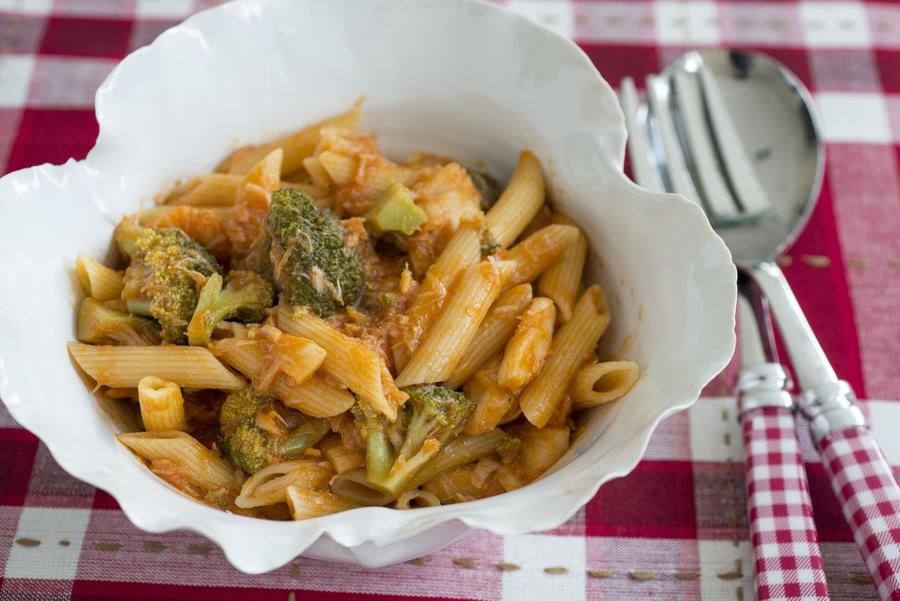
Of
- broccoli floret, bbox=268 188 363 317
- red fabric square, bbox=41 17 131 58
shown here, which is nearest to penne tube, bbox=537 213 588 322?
broccoli floret, bbox=268 188 363 317

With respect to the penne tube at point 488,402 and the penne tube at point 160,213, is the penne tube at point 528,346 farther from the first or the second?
the penne tube at point 160,213

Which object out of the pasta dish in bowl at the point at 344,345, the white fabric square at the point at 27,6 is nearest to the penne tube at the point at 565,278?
the pasta dish in bowl at the point at 344,345

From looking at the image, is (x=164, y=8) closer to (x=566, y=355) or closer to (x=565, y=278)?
(x=565, y=278)

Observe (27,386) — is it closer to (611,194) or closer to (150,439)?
(150,439)

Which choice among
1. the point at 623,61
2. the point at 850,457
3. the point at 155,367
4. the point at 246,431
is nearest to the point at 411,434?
the point at 246,431

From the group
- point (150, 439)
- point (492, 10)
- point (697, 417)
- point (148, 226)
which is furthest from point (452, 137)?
point (150, 439)

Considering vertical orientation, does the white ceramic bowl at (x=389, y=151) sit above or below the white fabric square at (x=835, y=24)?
below
